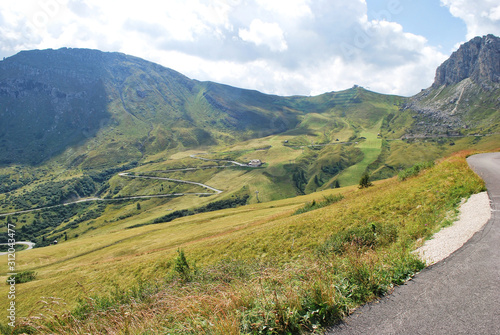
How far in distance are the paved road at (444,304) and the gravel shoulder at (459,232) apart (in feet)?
1.57

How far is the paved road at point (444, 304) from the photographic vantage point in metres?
5.61

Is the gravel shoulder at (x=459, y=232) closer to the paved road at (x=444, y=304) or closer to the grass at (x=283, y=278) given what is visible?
the paved road at (x=444, y=304)

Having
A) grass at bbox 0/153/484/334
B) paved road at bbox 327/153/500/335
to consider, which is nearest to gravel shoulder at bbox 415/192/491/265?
paved road at bbox 327/153/500/335

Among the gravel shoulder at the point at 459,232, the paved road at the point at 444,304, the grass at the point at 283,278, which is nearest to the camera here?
the paved road at the point at 444,304

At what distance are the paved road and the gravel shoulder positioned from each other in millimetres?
478

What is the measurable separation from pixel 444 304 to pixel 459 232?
20.7 feet

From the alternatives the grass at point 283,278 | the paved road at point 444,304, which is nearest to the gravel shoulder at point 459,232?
the paved road at point 444,304

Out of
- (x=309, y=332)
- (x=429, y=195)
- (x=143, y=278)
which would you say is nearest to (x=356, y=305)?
(x=309, y=332)

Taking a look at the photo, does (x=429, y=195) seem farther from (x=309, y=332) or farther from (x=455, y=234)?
(x=309, y=332)

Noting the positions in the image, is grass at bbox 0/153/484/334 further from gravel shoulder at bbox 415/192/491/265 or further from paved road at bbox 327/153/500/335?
gravel shoulder at bbox 415/192/491/265

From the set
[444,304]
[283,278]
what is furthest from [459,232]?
[283,278]

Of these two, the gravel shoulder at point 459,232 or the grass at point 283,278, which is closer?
the grass at point 283,278

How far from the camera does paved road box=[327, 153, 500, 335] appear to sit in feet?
18.4

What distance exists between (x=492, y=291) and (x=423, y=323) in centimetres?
255
